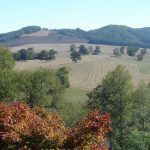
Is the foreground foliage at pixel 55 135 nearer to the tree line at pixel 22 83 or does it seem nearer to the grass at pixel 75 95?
the tree line at pixel 22 83

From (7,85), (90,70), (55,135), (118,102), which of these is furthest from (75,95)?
(55,135)

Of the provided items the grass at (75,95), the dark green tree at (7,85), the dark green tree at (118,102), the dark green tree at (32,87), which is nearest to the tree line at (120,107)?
the dark green tree at (118,102)

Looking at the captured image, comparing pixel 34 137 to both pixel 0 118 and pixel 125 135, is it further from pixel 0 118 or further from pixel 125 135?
pixel 125 135

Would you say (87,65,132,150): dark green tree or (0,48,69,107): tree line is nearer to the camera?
(0,48,69,107): tree line

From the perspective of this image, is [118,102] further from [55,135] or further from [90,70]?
[90,70]

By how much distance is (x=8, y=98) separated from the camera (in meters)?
66.8

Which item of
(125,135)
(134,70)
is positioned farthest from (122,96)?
(134,70)

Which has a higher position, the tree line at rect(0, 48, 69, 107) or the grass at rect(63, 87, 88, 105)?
the tree line at rect(0, 48, 69, 107)

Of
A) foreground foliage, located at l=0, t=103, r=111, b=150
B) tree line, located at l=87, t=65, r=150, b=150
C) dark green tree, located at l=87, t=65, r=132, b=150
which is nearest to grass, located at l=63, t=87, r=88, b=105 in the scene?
tree line, located at l=87, t=65, r=150, b=150

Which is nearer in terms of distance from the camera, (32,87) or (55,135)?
(55,135)

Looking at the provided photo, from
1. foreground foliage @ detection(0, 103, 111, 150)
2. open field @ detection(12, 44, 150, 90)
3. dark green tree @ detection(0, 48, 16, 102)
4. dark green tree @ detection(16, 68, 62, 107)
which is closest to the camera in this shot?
foreground foliage @ detection(0, 103, 111, 150)

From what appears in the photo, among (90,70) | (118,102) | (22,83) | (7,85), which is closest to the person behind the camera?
(7,85)

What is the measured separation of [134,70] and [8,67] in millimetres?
95612

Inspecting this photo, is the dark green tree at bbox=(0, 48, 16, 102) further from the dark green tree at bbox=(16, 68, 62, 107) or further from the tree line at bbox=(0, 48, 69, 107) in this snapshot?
the dark green tree at bbox=(16, 68, 62, 107)
